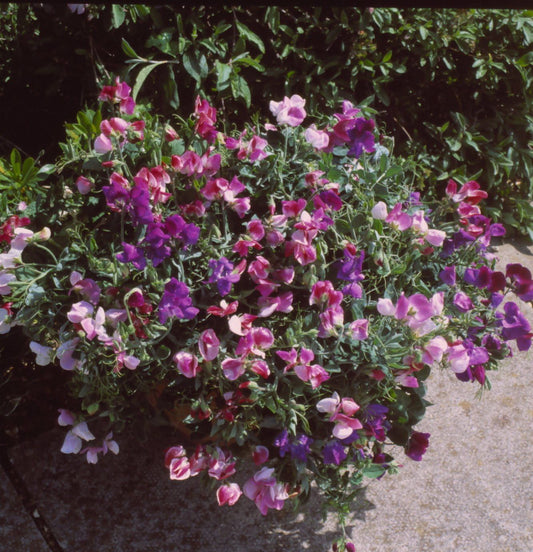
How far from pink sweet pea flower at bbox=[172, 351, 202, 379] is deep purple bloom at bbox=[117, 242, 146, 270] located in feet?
0.75

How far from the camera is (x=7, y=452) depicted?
2.09m

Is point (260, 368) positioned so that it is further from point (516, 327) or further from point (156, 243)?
point (516, 327)

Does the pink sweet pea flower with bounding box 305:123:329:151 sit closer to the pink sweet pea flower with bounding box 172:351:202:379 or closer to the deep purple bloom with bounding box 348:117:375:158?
the deep purple bloom with bounding box 348:117:375:158

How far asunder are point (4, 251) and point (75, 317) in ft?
1.35

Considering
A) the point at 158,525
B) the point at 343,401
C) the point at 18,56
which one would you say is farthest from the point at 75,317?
the point at 18,56

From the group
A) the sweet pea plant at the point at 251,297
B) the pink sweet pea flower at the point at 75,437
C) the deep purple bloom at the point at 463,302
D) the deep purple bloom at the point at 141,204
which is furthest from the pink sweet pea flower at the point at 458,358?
the pink sweet pea flower at the point at 75,437

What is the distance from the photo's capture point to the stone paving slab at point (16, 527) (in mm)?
1838

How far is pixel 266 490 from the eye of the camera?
169 centimetres

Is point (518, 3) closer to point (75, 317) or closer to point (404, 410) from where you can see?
point (75, 317)

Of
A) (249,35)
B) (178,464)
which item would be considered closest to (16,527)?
(178,464)

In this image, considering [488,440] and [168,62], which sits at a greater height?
[168,62]

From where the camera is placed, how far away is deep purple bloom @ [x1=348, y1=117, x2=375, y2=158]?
178 cm

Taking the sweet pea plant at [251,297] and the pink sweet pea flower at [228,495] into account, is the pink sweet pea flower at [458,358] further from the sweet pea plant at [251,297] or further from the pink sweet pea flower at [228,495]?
the pink sweet pea flower at [228,495]

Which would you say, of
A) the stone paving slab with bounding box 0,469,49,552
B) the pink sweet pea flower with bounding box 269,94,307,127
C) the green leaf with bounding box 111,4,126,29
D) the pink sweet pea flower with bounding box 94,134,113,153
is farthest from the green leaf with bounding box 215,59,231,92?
the stone paving slab with bounding box 0,469,49,552
